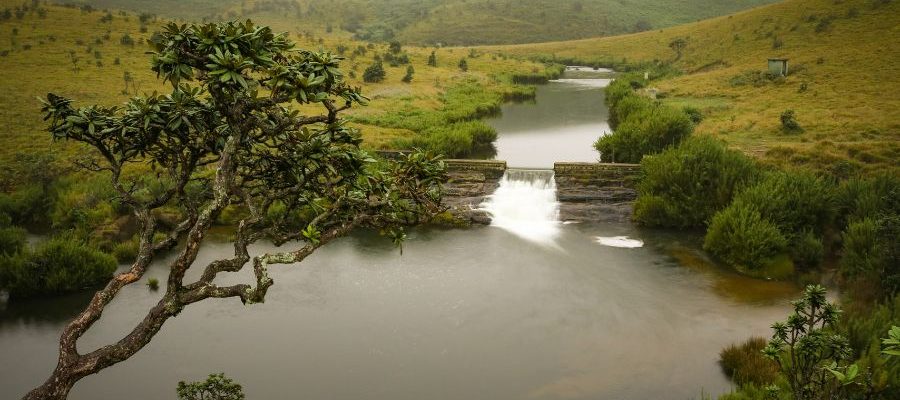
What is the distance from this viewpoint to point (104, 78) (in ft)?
142

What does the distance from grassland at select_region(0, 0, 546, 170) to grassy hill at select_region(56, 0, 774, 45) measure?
3167 inches

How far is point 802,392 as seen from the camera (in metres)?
8.38

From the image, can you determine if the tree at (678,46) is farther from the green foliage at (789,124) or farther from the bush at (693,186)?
the bush at (693,186)

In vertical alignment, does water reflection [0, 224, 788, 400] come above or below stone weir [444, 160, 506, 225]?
below

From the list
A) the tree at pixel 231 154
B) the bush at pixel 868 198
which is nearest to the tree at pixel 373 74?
the bush at pixel 868 198

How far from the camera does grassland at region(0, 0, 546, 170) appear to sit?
35.4m

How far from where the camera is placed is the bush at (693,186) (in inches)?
944

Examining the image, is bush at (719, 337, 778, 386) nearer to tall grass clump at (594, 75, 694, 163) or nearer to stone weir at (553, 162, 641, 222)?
stone weir at (553, 162, 641, 222)

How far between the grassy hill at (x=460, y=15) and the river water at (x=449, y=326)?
416 ft

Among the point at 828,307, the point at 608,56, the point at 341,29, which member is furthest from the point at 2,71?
the point at 341,29

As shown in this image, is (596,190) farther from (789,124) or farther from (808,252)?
(789,124)

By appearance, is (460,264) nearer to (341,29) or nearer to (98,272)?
(98,272)

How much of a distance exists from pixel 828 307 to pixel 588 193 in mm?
19813

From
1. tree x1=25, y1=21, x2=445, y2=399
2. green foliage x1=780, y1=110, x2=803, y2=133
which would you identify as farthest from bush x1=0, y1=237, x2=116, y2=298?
green foliage x1=780, y1=110, x2=803, y2=133
